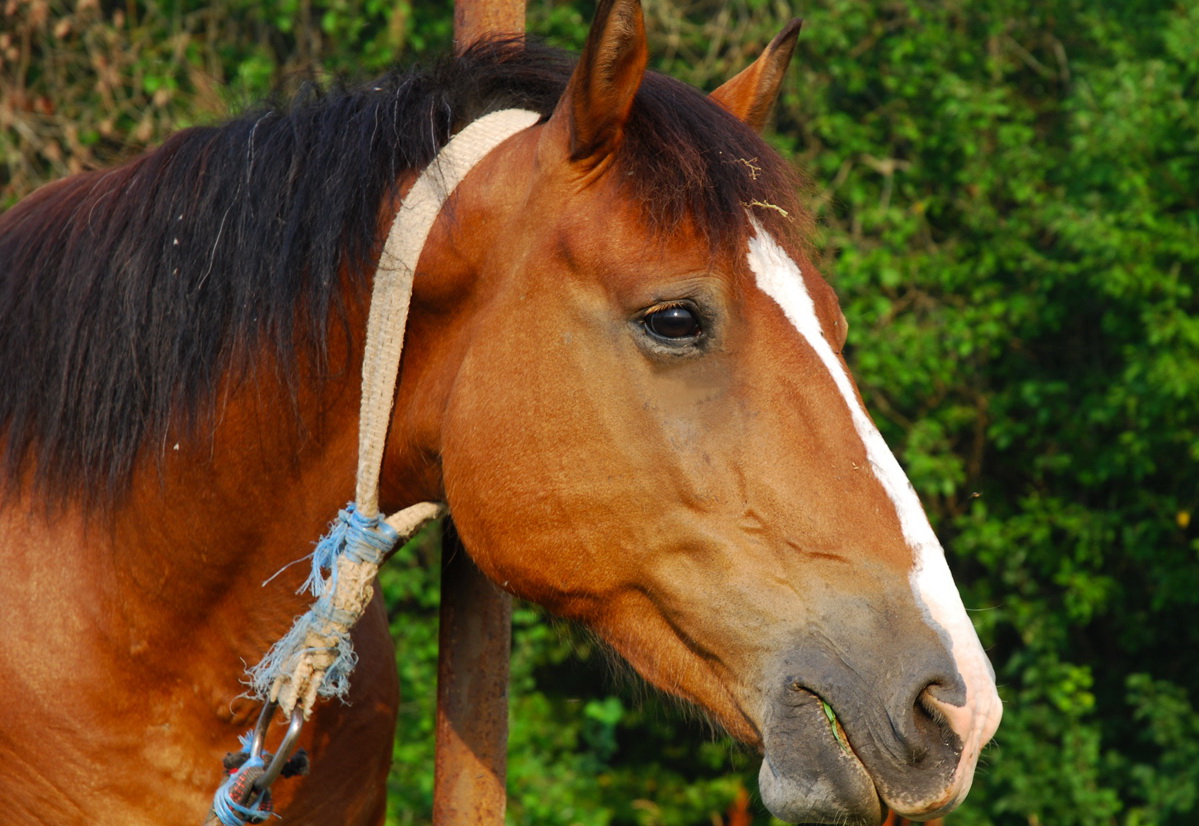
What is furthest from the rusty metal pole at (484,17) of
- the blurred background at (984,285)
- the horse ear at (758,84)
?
the blurred background at (984,285)

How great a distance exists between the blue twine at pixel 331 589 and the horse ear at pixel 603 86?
0.66 metres

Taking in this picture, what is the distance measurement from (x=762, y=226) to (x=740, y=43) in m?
4.67

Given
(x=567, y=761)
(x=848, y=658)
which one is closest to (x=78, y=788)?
(x=848, y=658)

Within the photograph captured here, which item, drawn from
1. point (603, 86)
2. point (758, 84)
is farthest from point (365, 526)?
point (758, 84)

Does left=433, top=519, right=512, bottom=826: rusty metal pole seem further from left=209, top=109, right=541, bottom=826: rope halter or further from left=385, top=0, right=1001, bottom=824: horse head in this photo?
left=385, top=0, right=1001, bottom=824: horse head

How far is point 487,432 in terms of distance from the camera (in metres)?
1.73

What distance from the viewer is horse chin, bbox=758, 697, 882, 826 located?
1.51 m

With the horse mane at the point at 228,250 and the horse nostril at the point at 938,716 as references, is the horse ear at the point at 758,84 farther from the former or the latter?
the horse nostril at the point at 938,716

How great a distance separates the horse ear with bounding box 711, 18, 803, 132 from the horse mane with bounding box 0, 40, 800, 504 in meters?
0.31

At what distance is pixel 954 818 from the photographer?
6.23 meters

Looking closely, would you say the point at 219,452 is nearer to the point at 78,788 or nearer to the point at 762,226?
the point at 78,788

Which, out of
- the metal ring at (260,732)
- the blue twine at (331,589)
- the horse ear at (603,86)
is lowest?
the metal ring at (260,732)

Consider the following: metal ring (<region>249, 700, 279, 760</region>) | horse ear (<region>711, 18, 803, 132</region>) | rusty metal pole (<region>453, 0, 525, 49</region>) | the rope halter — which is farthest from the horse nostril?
rusty metal pole (<region>453, 0, 525, 49</region>)

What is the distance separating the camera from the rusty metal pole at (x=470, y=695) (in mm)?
2197
